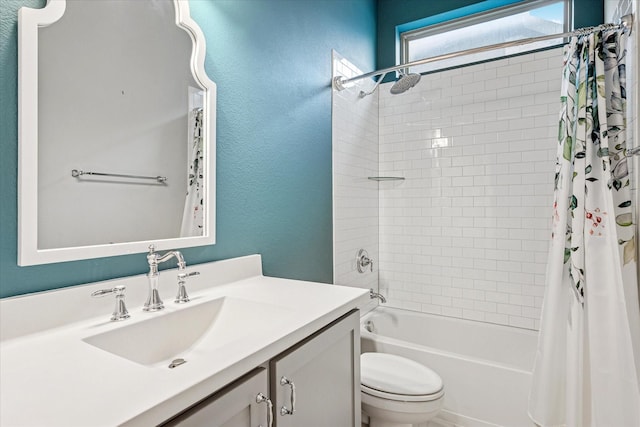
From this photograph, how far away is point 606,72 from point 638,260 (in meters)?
0.82

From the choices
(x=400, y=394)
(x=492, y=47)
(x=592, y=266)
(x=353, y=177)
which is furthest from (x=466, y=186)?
(x=400, y=394)

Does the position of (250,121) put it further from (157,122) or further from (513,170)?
(513,170)

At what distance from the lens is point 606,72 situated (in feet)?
5.16

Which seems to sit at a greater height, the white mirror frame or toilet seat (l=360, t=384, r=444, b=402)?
the white mirror frame

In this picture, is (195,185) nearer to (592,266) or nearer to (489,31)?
(592,266)

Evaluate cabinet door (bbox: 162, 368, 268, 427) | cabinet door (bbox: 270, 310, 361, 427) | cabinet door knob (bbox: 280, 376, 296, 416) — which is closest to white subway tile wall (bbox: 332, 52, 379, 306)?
cabinet door (bbox: 270, 310, 361, 427)

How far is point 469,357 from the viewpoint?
1897mm

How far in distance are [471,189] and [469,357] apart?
116 centimetres

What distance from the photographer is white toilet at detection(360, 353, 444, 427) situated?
1.55 m

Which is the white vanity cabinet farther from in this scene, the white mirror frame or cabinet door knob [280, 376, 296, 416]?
the white mirror frame

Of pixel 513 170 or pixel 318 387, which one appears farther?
pixel 513 170

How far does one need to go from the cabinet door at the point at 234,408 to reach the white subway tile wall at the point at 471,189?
1.45m

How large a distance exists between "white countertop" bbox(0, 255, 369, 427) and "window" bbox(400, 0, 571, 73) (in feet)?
7.34

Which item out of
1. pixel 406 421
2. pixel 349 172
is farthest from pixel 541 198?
pixel 406 421
